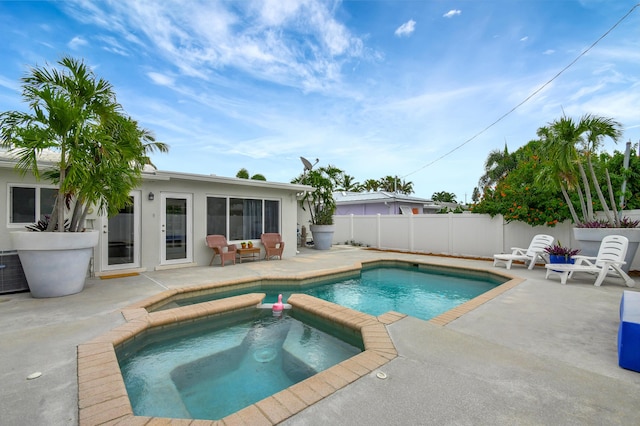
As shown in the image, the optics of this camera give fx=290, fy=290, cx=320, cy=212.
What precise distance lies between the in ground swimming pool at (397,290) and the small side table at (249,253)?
2765 mm

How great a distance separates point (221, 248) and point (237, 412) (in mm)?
7088

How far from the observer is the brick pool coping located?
80.7 inches

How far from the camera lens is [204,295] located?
601cm

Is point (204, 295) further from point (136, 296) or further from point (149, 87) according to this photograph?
point (149, 87)

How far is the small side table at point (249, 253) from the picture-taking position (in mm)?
9461

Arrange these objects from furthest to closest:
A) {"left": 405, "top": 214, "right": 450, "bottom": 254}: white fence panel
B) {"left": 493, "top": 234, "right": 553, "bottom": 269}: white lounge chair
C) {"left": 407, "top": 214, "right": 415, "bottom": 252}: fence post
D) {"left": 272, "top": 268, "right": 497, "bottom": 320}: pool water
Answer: {"left": 407, "top": 214, "right": 415, "bottom": 252}: fence post < {"left": 405, "top": 214, "right": 450, "bottom": 254}: white fence panel < {"left": 493, "top": 234, "right": 553, "bottom": 269}: white lounge chair < {"left": 272, "top": 268, "right": 497, "bottom": 320}: pool water

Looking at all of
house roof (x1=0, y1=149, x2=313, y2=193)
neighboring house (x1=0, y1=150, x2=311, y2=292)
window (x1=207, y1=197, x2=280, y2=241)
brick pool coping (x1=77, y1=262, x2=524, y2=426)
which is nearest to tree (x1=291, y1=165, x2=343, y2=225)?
house roof (x1=0, y1=149, x2=313, y2=193)

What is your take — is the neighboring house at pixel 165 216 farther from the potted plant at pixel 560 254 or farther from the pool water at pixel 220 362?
the potted plant at pixel 560 254

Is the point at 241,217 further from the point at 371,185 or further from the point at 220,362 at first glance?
A: the point at 371,185

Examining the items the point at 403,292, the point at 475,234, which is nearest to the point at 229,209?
the point at 403,292

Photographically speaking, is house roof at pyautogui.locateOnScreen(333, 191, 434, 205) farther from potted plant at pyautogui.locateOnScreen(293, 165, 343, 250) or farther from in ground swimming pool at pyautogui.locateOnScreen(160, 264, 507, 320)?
in ground swimming pool at pyautogui.locateOnScreen(160, 264, 507, 320)

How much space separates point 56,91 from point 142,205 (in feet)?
11.5

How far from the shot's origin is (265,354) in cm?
375

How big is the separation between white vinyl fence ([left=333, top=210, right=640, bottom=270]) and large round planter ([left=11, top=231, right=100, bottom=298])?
451 inches
